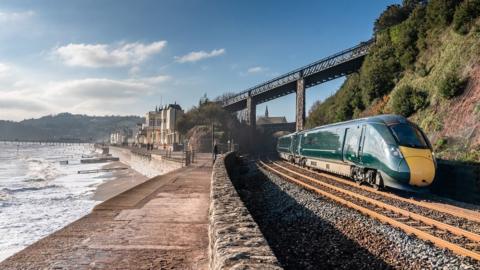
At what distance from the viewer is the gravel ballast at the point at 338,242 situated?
637 centimetres

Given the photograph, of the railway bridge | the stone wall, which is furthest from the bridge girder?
the stone wall

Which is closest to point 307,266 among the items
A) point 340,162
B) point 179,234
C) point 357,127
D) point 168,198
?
point 179,234

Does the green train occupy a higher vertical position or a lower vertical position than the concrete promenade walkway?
higher

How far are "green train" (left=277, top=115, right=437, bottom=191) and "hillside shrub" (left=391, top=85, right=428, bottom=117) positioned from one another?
6719mm

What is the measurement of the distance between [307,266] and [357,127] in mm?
10704

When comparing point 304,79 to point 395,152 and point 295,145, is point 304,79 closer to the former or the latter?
point 295,145

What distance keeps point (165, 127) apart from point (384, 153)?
252 ft

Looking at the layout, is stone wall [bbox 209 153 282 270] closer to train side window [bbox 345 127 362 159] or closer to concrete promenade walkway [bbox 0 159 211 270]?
concrete promenade walkway [bbox 0 159 211 270]

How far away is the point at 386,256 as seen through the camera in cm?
674

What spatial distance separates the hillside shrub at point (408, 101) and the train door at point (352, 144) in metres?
7.88

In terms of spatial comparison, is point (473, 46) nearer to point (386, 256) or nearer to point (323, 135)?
point (323, 135)

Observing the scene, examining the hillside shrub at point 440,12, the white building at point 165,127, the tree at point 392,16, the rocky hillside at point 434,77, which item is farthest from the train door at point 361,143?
the white building at point 165,127

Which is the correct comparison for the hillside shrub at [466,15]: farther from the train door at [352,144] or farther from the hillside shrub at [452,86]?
the train door at [352,144]

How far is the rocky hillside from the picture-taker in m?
18.3
